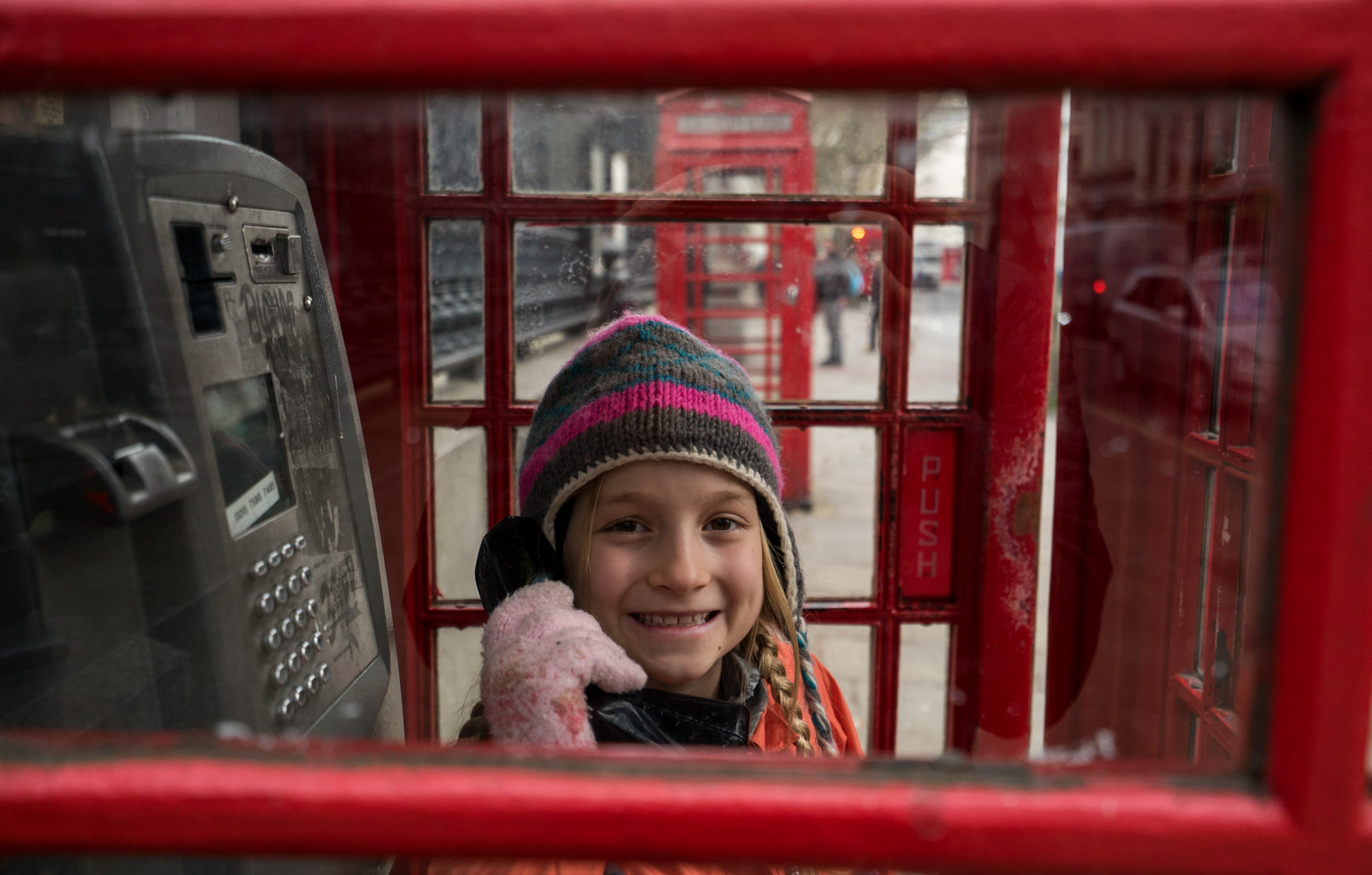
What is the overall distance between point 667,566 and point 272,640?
43cm

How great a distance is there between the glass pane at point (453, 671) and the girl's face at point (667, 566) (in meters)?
0.65

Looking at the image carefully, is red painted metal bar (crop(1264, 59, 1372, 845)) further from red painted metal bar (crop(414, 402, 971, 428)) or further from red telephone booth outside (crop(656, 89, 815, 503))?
red painted metal bar (crop(414, 402, 971, 428))

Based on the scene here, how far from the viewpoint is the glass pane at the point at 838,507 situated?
5.51ft

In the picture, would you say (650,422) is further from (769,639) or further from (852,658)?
(852,658)

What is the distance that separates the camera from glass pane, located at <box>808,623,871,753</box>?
5.57 feet

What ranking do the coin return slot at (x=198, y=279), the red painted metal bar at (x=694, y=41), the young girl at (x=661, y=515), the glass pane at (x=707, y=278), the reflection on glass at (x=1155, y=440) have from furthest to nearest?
the glass pane at (x=707, y=278) → the reflection on glass at (x=1155, y=440) → the young girl at (x=661, y=515) → the coin return slot at (x=198, y=279) → the red painted metal bar at (x=694, y=41)

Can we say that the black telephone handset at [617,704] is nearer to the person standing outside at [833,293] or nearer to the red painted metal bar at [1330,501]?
the red painted metal bar at [1330,501]

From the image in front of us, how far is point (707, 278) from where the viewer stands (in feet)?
6.51

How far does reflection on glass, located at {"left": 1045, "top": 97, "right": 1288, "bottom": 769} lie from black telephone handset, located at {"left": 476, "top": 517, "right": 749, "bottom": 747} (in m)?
0.69

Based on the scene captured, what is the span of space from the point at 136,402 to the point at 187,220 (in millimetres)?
190

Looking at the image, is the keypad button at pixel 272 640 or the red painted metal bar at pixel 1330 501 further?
the keypad button at pixel 272 640

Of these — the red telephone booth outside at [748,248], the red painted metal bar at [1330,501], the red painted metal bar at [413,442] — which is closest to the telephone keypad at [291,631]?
the red painted metal bar at [413,442]

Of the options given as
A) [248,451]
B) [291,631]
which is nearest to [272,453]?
[248,451]

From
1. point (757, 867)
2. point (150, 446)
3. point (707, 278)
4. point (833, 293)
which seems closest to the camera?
point (757, 867)
